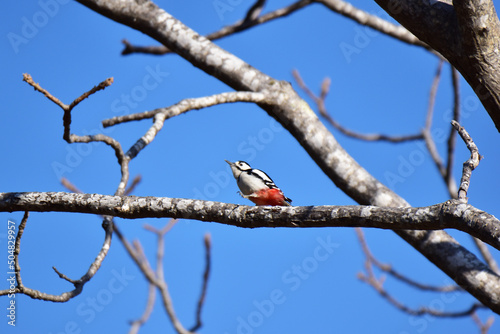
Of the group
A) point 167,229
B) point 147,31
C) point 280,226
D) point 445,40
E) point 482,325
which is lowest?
point 482,325

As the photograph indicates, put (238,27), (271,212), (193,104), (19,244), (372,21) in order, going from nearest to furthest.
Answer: (271,212) < (19,244) < (193,104) < (372,21) < (238,27)

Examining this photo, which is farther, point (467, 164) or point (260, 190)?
point (260, 190)

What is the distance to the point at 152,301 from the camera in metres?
5.25

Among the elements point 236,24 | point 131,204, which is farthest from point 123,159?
point 236,24

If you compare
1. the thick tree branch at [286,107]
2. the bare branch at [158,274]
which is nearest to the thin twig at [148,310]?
the bare branch at [158,274]

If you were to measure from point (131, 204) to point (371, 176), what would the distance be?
2.22 metres

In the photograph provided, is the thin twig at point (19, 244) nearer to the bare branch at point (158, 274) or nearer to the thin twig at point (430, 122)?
the bare branch at point (158, 274)

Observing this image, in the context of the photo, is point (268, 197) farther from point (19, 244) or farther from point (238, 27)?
point (238, 27)

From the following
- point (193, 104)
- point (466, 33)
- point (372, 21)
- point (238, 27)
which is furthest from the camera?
point (238, 27)

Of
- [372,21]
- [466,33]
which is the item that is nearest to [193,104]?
[466,33]

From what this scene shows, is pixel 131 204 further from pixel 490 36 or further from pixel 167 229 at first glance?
pixel 167 229

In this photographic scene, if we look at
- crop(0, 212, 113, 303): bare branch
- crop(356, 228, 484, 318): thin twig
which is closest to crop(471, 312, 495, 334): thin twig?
crop(356, 228, 484, 318): thin twig

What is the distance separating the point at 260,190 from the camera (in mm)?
4328

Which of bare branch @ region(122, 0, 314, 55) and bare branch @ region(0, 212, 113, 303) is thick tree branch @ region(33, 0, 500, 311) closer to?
bare branch @ region(122, 0, 314, 55)
